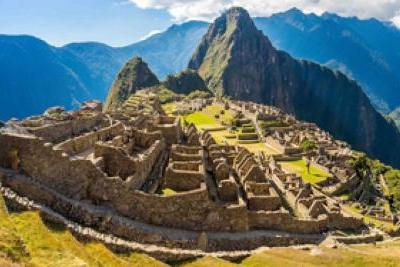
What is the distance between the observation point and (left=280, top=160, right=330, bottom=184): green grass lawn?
77938 mm

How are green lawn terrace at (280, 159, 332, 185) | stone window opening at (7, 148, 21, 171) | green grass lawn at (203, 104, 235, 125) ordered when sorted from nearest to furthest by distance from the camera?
stone window opening at (7, 148, 21, 171) → green lawn terrace at (280, 159, 332, 185) → green grass lawn at (203, 104, 235, 125)

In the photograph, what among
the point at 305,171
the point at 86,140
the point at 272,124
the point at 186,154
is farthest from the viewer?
the point at 272,124

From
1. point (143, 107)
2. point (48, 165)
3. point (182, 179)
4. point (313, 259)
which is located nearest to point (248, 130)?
point (143, 107)

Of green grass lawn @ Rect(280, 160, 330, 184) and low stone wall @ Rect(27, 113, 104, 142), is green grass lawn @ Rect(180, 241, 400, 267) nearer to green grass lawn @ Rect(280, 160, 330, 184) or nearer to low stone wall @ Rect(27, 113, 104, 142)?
low stone wall @ Rect(27, 113, 104, 142)

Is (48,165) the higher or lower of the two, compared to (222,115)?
higher

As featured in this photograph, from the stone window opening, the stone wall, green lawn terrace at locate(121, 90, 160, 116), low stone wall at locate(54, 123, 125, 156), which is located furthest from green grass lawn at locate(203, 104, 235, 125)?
the stone window opening

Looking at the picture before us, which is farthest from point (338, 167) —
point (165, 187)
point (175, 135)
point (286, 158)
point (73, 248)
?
point (73, 248)

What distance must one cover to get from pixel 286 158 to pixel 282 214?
176ft

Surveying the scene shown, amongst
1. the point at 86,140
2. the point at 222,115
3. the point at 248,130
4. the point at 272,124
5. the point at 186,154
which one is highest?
the point at 86,140

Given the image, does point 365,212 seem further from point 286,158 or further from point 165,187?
point 165,187

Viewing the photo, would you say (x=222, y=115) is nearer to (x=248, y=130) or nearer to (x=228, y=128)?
(x=228, y=128)

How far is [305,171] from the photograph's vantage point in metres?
83.0

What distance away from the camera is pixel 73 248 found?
23.3 m

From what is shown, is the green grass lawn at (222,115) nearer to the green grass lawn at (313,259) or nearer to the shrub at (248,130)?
the shrub at (248,130)
